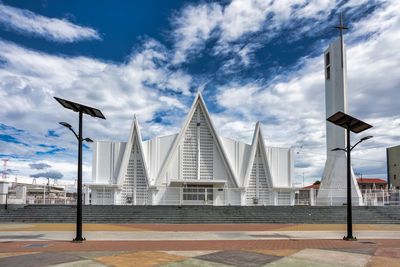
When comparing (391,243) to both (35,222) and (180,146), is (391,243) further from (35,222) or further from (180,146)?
(180,146)

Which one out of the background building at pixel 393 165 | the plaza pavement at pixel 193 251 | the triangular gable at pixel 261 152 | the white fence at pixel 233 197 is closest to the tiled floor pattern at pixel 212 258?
the plaza pavement at pixel 193 251

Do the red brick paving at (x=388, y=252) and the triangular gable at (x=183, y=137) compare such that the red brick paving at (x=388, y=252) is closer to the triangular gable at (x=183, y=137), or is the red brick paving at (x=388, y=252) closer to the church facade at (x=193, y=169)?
the church facade at (x=193, y=169)

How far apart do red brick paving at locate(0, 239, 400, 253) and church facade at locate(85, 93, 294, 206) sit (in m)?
17.9

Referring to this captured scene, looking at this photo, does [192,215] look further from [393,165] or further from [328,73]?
[393,165]

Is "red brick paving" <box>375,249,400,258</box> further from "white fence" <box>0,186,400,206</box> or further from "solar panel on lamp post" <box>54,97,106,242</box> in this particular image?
"white fence" <box>0,186,400,206</box>

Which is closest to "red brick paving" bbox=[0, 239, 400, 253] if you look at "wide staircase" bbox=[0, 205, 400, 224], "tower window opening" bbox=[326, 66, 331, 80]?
"wide staircase" bbox=[0, 205, 400, 224]

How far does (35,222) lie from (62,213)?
1759 millimetres

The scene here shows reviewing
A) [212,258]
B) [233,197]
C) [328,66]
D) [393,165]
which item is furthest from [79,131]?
[393,165]

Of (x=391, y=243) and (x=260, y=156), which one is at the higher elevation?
(x=260, y=156)

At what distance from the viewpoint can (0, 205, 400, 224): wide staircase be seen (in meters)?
22.6

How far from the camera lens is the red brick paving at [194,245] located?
38.1 ft

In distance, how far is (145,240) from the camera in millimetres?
13984

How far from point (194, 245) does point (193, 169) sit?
21.5 m

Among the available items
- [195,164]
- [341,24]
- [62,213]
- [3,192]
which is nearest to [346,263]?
[62,213]
